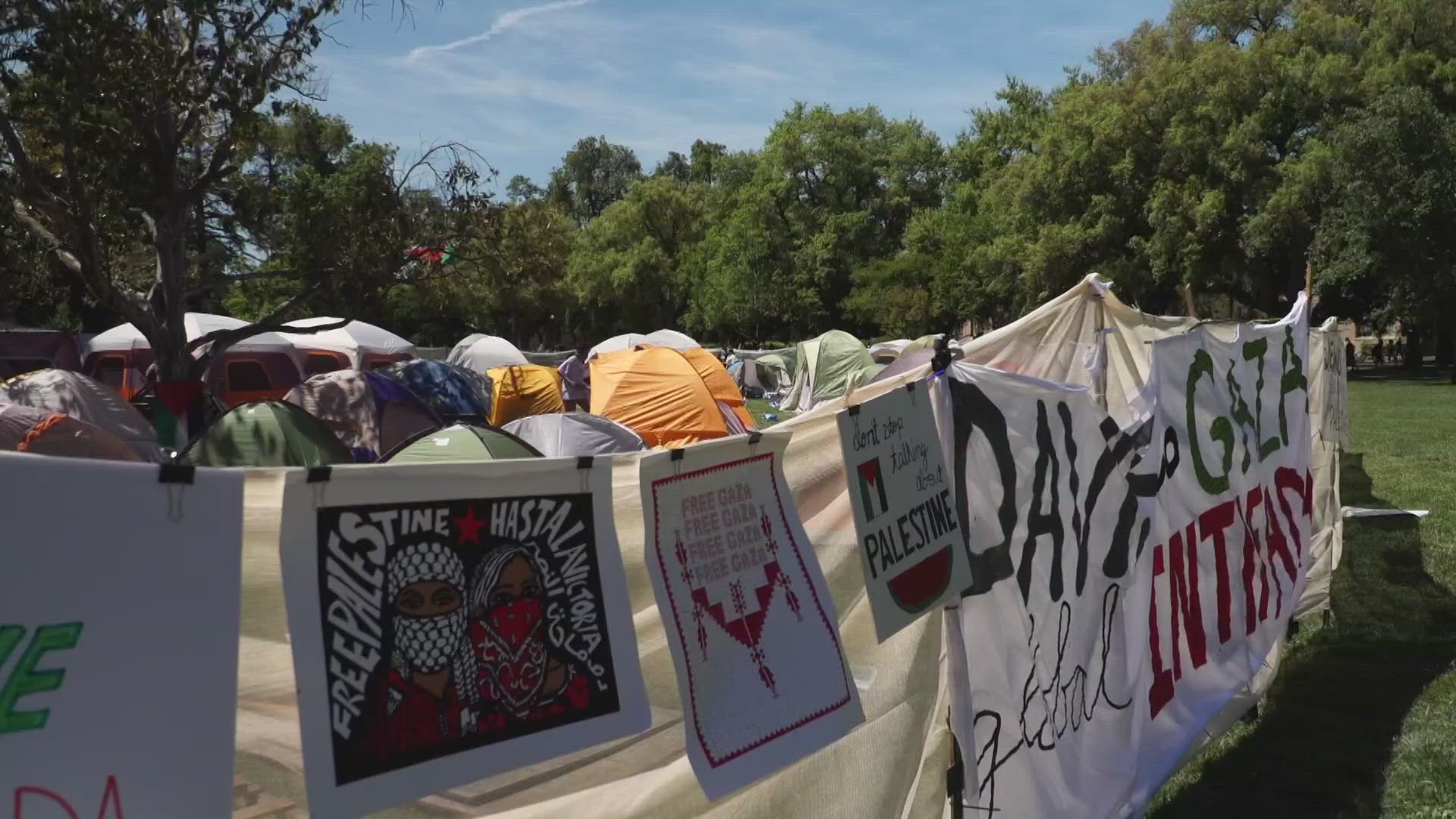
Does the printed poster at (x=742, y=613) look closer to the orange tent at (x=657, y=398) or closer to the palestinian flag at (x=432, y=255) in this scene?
the palestinian flag at (x=432, y=255)

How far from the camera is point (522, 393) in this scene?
81.3ft

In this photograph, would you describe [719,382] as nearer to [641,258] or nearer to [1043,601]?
[1043,601]

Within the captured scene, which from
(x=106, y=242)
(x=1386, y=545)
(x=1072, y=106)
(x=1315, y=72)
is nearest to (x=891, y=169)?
(x=1072, y=106)

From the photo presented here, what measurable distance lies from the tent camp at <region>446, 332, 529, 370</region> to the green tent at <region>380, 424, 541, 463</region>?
2366 cm

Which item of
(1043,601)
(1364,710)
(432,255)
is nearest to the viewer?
(1043,601)

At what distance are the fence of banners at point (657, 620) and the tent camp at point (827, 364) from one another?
1009 inches

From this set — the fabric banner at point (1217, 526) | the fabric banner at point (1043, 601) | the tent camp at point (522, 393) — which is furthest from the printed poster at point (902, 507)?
the tent camp at point (522, 393)

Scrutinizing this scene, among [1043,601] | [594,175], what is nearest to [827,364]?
[1043,601]

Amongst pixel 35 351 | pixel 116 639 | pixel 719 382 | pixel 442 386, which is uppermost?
pixel 116 639

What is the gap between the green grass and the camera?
93.6 feet

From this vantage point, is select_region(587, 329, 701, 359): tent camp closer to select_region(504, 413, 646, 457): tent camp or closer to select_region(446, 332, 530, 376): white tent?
select_region(446, 332, 530, 376): white tent

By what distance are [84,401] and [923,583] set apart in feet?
50.9

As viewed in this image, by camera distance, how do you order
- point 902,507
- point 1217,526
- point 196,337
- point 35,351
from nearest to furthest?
point 902,507 < point 1217,526 < point 196,337 < point 35,351

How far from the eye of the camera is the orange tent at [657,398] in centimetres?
1992
